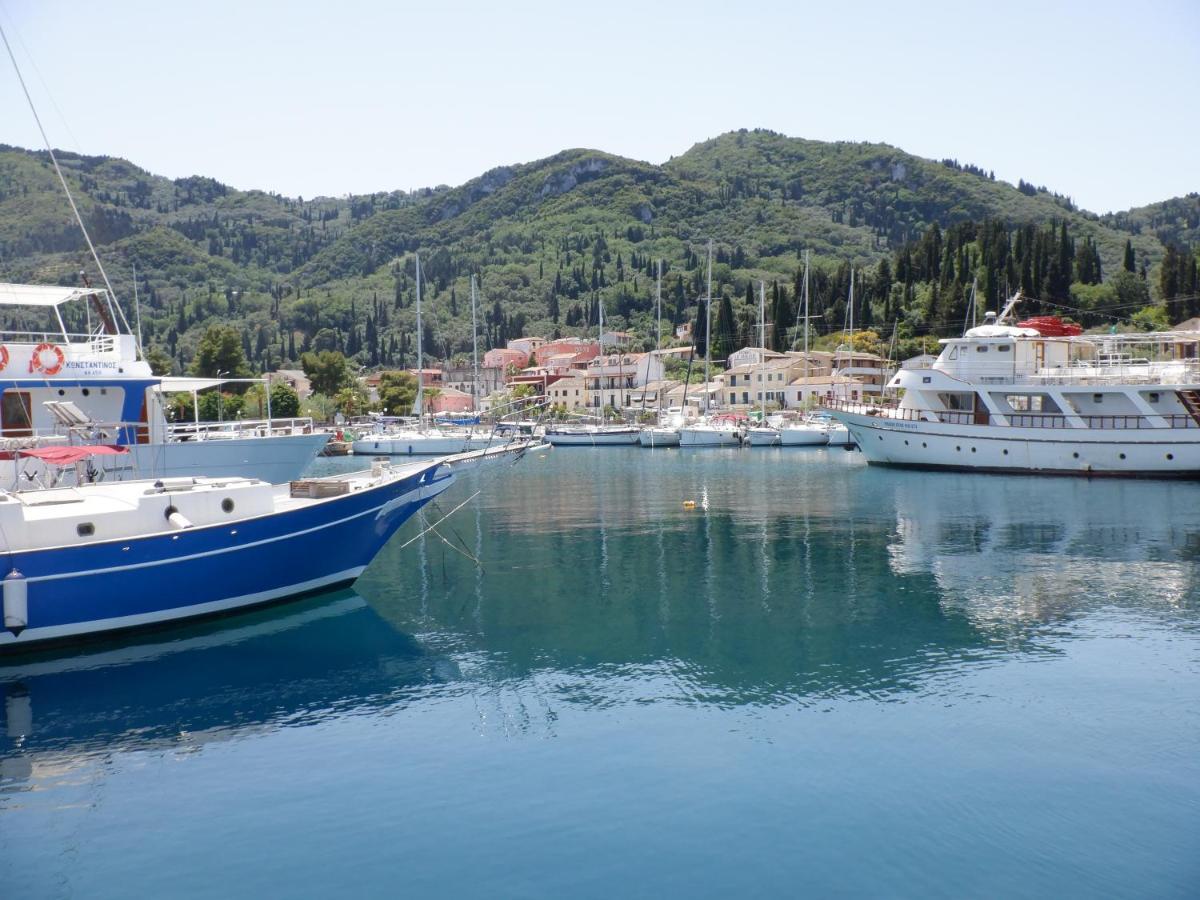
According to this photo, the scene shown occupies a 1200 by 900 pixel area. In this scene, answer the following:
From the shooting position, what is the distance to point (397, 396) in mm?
89750

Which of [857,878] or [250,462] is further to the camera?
[250,462]

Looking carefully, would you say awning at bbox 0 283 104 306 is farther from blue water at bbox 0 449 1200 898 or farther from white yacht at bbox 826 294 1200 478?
white yacht at bbox 826 294 1200 478

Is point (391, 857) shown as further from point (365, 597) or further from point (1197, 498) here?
point (1197, 498)

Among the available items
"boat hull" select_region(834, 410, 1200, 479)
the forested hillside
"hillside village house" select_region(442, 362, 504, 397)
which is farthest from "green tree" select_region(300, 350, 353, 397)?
"boat hull" select_region(834, 410, 1200, 479)

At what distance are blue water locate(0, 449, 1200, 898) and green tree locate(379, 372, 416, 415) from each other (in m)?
68.2

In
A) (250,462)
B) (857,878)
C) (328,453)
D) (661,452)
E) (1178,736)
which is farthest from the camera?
(328,453)

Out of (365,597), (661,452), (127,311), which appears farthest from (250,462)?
(127,311)

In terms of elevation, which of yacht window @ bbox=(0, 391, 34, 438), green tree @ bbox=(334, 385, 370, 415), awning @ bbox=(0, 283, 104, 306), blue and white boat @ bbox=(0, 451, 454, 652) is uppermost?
awning @ bbox=(0, 283, 104, 306)

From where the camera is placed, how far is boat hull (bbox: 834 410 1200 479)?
41069 mm

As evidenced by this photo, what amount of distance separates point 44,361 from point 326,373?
228 ft

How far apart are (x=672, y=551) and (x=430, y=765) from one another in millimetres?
14642

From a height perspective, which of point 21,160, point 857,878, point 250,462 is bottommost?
point 857,878

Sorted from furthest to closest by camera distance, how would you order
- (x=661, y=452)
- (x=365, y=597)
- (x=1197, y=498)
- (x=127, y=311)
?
(x=127, y=311) < (x=661, y=452) < (x=1197, y=498) < (x=365, y=597)

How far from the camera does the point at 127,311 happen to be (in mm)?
142250
